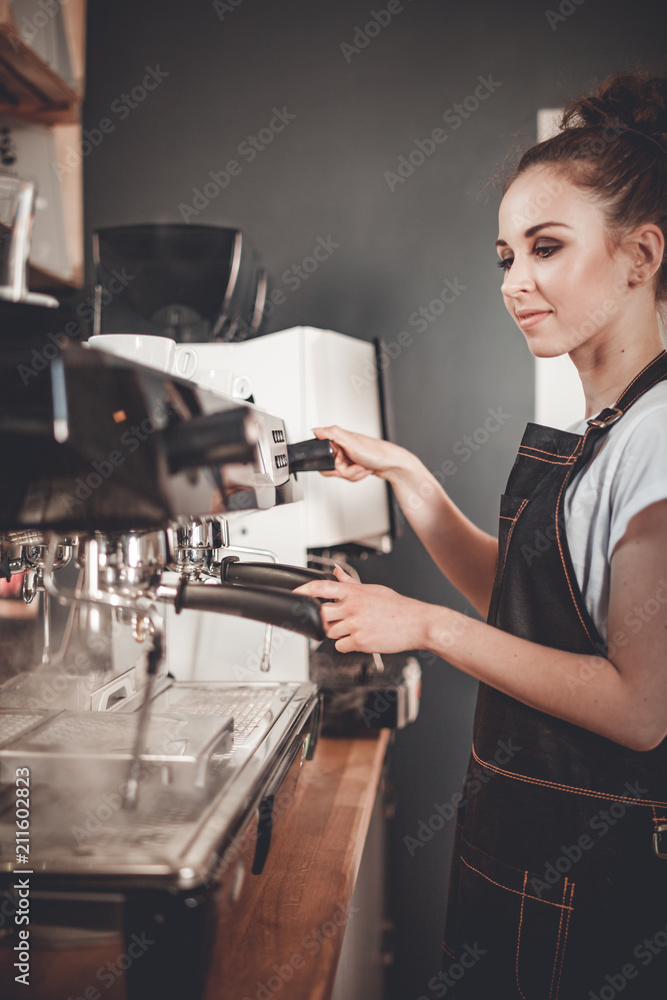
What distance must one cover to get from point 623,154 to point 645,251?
13cm

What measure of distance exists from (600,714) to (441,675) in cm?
109

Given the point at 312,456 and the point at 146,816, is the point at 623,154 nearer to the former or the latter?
the point at 312,456

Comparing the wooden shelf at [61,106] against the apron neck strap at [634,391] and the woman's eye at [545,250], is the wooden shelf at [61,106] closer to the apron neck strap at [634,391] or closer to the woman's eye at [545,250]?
the woman's eye at [545,250]

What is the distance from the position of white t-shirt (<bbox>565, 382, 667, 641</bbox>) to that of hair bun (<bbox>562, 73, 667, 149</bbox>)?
367mm

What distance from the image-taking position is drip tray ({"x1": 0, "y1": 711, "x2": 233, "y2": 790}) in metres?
0.67

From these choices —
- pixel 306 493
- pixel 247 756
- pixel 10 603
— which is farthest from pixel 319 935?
pixel 306 493

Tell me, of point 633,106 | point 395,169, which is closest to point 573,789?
point 633,106

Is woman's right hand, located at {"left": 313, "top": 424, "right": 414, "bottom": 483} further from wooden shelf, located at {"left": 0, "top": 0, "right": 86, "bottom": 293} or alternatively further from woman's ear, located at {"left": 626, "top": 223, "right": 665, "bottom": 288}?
wooden shelf, located at {"left": 0, "top": 0, "right": 86, "bottom": 293}

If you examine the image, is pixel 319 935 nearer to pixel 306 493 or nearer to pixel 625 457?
pixel 625 457

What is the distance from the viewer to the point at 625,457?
2.57 feet

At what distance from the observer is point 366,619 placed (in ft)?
2.59

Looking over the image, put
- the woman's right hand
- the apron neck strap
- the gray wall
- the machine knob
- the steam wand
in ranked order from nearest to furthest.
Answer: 1. the steam wand
2. the apron neck strap
3. the machine knob
4. the woman's right hand
5. the gray wall

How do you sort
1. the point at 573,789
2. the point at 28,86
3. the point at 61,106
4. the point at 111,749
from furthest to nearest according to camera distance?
the point at 61,106 → the point at 28,86 → the point at 573,789 → the point at 111,749

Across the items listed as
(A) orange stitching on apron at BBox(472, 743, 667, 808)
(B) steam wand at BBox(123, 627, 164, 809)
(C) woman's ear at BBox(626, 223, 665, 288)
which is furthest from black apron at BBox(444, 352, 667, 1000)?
(B) steam wand at BBox(123, 627, 164, 809)
